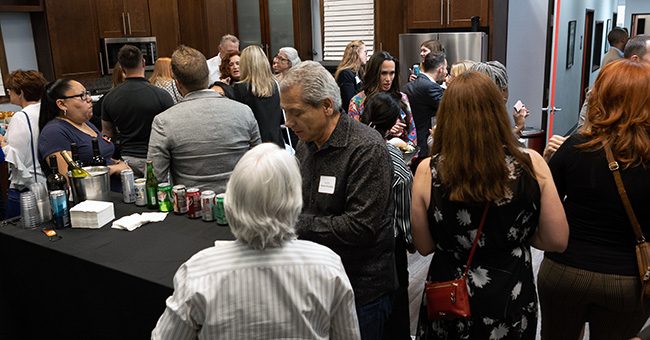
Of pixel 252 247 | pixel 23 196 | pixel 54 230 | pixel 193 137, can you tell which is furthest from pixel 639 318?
pixel 23 196

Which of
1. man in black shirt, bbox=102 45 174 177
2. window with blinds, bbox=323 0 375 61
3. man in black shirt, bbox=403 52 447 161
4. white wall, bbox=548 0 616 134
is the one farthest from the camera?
window with blinds, bbox=323 0 375 61

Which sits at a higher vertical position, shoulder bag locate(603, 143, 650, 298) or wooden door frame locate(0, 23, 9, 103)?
wooden door frame locate(0, 23, 9, 103)

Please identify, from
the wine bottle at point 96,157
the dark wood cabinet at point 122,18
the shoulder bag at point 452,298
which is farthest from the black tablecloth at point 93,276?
the dark wood cabinet at point 122,18

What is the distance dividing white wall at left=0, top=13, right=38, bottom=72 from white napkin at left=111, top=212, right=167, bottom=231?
379 centimetres

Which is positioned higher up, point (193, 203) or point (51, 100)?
point (51, 100)

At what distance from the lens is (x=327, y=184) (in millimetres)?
1652

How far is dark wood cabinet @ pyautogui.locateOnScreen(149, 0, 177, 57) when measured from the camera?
20.6 feet

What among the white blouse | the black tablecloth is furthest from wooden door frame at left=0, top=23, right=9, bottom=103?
the black tablecloth

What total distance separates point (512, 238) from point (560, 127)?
5.72 meters

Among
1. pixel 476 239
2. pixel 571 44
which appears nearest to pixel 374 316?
pixel 476 239

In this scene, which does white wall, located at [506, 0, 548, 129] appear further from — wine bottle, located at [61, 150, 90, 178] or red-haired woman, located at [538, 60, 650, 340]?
wine bottle, located at [61, 150, 90, 178]

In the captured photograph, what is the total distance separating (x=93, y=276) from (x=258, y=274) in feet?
3.24

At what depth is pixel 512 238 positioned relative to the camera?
1572mm

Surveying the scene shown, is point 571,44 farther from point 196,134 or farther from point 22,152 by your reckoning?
point 22,152
